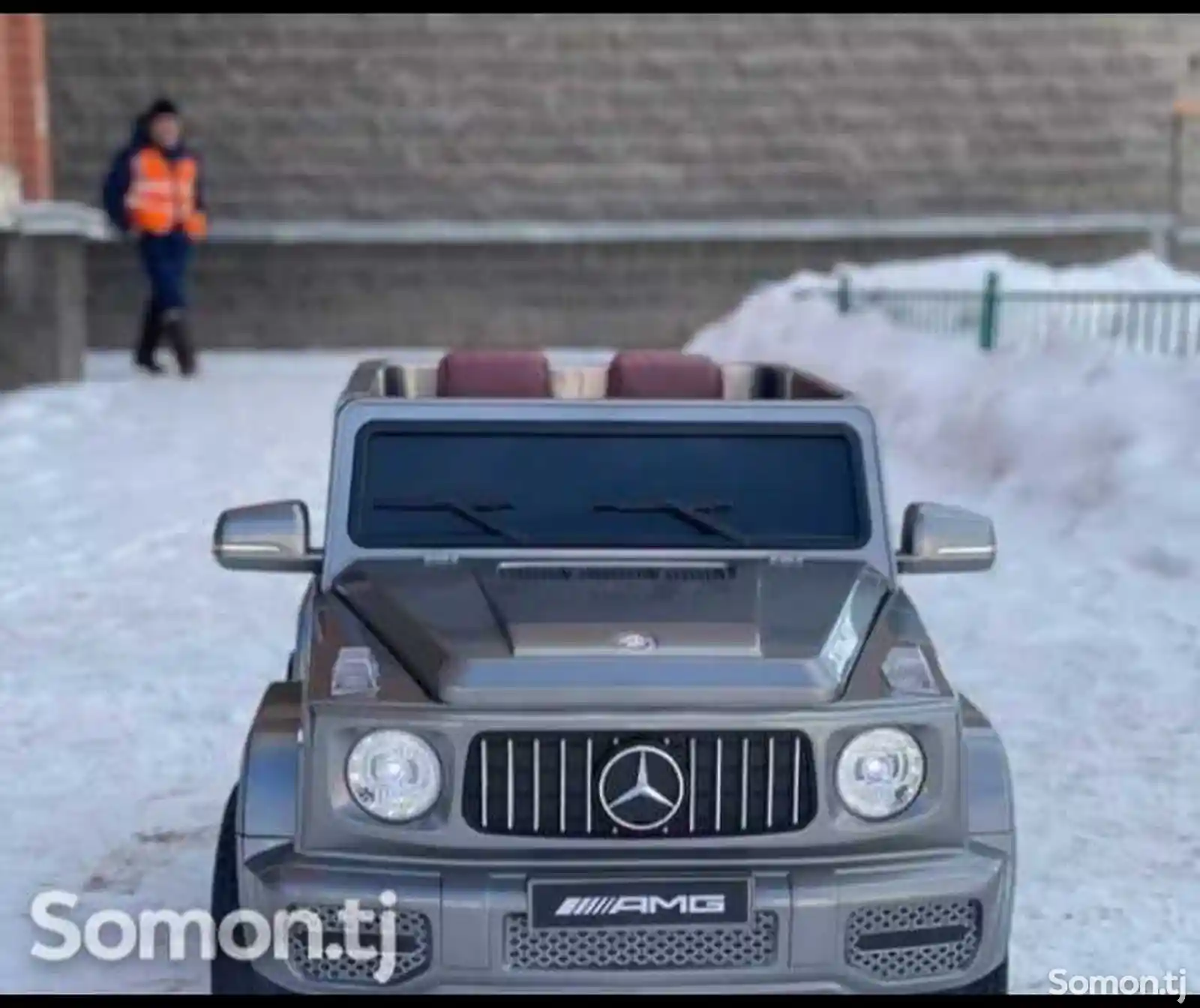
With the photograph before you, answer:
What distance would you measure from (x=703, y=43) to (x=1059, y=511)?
1058cm

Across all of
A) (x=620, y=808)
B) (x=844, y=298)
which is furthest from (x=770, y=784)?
(x=844, y=298)

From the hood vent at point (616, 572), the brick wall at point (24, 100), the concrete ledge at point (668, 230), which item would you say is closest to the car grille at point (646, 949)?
the hood vent at point (616, 572)

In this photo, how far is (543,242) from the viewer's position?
66.0 ft

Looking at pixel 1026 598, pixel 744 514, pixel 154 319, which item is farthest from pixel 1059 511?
pixel 154 319

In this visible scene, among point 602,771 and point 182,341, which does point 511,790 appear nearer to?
point 602,771

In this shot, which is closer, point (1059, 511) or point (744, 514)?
point (744, 514)

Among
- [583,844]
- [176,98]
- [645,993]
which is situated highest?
[176,98]

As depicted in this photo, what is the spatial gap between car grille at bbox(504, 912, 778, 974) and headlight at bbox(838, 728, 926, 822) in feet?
1.00

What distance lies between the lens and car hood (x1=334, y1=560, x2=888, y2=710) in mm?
3895

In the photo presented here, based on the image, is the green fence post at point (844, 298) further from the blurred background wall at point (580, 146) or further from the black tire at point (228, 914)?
the black tire at point (228, 914)

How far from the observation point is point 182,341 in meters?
16.7

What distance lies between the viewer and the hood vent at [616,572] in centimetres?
447

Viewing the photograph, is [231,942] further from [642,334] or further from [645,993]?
[642,334]
